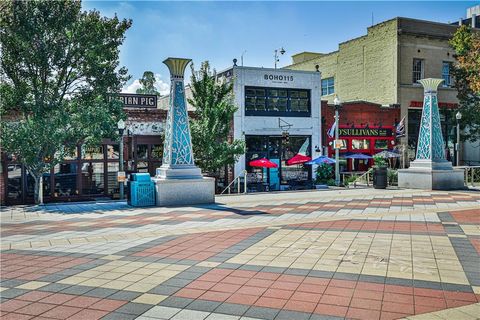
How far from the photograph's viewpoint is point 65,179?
71.1ft

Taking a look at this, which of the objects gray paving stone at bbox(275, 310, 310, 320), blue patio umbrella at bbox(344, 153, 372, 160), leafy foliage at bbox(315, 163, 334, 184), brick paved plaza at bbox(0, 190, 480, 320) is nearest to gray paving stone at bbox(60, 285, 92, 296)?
brick paved plaza at bbox(0, 190, 480, 320)

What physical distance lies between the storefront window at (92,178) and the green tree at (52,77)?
3216mm

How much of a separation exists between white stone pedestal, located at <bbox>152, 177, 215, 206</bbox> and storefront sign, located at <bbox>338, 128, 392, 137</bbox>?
17633 millimetres

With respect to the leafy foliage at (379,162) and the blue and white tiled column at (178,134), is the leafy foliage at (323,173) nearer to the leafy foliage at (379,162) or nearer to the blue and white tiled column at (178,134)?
the leafy foliage at (379,162)

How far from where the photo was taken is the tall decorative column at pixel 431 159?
20.2 meters

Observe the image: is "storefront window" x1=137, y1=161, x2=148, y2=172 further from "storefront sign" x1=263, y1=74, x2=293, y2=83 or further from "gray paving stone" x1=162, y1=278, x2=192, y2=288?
"gray paving stone" x1=162, y1=278, x2=192, y2=288

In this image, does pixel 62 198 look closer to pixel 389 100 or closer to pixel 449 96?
pixel 389 100

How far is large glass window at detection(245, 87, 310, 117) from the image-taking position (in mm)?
28766

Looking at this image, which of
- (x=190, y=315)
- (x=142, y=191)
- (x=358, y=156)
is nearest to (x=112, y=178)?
(x=142, y=191)

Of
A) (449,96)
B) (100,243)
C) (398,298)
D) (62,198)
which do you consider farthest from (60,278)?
(449,96)

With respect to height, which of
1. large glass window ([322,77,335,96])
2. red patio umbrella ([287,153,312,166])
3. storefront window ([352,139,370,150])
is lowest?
red patio umbrella ([287,153,312,166])

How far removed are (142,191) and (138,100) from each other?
32.9 ft

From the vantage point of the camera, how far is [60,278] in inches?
254

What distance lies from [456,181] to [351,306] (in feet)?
59.0
